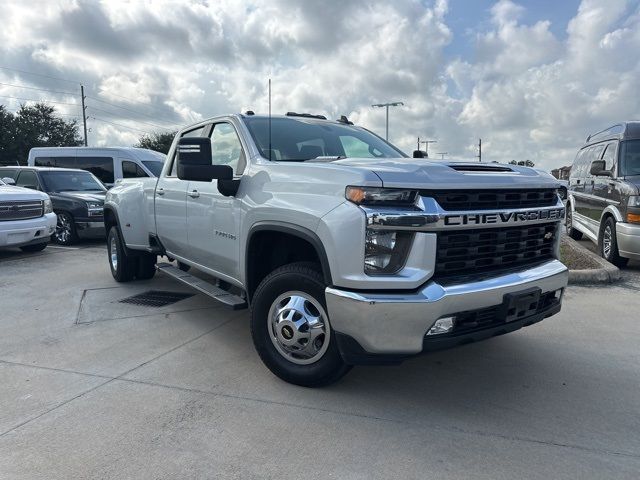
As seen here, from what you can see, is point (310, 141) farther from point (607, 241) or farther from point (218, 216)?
point (607, 241)

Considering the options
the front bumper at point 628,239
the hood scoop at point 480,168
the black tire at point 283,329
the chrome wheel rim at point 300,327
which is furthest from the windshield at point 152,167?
the hood scoop at point 480,168

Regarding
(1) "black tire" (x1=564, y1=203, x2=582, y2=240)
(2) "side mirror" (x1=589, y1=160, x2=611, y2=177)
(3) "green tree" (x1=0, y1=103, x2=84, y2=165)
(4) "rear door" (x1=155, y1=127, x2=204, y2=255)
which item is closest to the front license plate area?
(4) "rear door" (x1=155, y1=127, x2=204, y2=255)

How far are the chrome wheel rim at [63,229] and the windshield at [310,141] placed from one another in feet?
26.0

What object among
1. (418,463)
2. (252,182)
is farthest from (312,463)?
(252,182)

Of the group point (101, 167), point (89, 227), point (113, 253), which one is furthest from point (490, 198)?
point (101, 167)

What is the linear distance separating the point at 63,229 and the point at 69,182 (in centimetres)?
136

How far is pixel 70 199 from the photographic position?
10.6m

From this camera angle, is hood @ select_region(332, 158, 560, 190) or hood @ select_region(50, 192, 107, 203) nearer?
hood @ select_region(332, 158, 560, 190)

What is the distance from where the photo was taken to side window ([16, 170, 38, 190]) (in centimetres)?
1141

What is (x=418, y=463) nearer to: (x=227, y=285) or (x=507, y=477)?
(x=507, y=477)

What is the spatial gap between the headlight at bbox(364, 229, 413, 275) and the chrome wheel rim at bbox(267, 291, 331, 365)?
536mm

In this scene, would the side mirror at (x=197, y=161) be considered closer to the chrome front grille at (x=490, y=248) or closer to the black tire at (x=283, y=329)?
the black tire at (x=283, y=329)

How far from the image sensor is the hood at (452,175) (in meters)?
2.86

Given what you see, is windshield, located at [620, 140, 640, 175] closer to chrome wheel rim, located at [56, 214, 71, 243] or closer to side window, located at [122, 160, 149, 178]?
chrome wheel rim, located at [56, 214, 71, 243]
